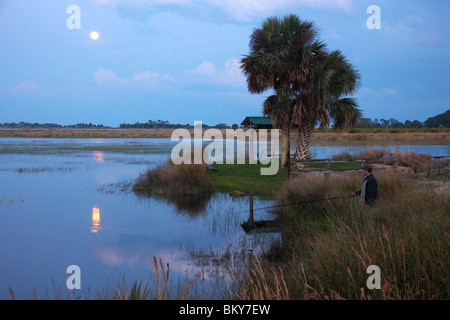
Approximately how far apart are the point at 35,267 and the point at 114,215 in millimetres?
5663

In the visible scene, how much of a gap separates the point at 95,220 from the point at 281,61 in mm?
13736

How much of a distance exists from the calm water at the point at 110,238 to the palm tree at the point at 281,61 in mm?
7615

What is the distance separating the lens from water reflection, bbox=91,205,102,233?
13938 millimetres

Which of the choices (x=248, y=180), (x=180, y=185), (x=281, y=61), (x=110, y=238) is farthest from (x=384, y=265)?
(x=281, y=61)

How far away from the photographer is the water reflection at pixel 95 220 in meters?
13.9

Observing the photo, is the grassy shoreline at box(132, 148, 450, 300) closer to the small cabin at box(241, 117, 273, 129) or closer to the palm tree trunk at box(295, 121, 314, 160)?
the palm tree trunk at box(295, 121, 314, 160)

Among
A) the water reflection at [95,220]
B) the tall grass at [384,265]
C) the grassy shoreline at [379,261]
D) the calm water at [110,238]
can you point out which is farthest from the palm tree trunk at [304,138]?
the tall grass at [384,265]

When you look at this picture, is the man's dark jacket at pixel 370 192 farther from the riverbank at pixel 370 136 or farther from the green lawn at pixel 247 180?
the riverbank at pixel 370 136

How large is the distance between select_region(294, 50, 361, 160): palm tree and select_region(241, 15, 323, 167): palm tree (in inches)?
21.5

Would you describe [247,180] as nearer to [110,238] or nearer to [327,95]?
[327,95]

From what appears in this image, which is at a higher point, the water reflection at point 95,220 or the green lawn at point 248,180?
the green lawn at point 248,180

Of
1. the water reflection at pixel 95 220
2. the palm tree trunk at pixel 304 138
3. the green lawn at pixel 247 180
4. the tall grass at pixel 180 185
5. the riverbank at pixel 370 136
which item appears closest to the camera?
the water reflection at pixel 95 220

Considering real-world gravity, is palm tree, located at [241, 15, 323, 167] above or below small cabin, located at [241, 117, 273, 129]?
above

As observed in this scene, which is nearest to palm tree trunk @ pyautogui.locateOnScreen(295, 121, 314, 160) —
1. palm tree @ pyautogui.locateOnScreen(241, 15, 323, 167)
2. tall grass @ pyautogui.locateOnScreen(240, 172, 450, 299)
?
palm tree @ pyautogui.locateOnScreen(241, 15, 323, 167)
